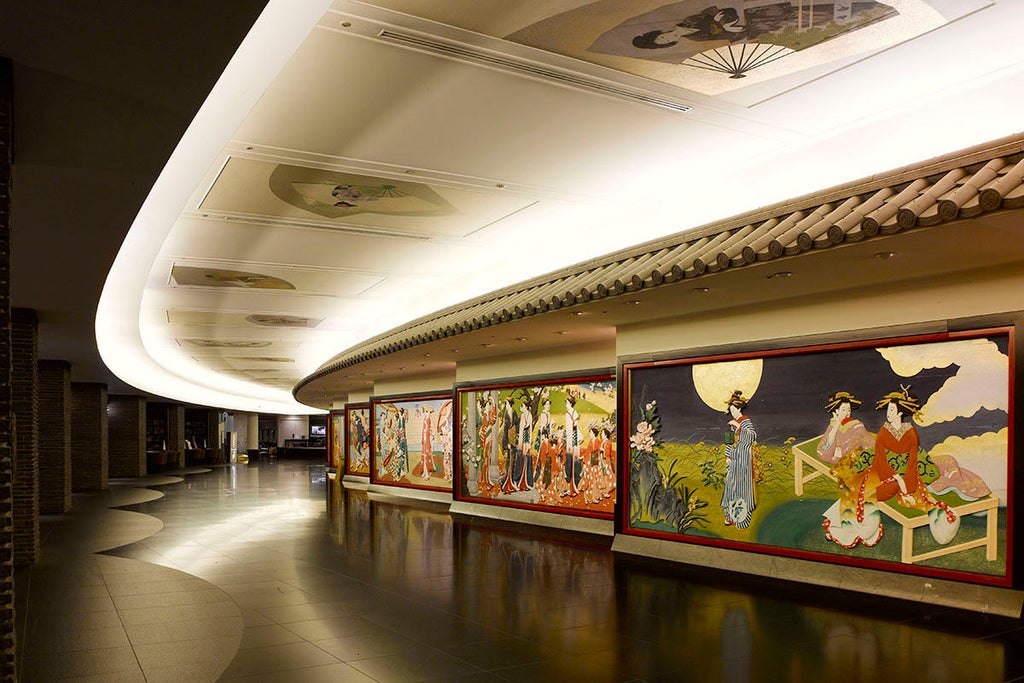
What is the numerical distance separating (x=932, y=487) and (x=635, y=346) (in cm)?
449

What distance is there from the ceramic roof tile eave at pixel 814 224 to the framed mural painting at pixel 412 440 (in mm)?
8249

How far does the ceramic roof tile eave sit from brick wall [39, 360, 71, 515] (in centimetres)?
1012

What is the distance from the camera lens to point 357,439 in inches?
1073

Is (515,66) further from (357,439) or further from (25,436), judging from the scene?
(357,439)

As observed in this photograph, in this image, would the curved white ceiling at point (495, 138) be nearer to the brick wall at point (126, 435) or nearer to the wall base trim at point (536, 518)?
the wall base trim at point (536, 518)

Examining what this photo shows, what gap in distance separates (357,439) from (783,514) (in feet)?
64.1

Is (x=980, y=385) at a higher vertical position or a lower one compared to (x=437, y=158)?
lower

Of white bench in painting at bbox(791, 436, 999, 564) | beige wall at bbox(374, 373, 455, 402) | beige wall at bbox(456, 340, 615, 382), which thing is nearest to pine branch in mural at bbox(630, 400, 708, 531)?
white bench in painting at bbox(791, 436, 999, 564)

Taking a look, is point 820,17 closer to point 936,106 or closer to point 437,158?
point 936,106

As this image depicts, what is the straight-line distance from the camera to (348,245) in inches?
470

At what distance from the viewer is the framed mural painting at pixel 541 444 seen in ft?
43.5

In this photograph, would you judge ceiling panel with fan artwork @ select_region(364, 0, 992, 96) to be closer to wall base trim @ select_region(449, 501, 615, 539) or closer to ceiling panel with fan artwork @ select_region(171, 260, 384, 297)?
wall base trim @ select_region(449, 501, 615, 539)

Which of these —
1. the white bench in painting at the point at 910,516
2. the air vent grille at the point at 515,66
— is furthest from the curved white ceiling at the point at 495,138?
the white bench in painting at the point at 910,516

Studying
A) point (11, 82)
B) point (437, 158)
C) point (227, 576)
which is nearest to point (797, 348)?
point (437, 158)
